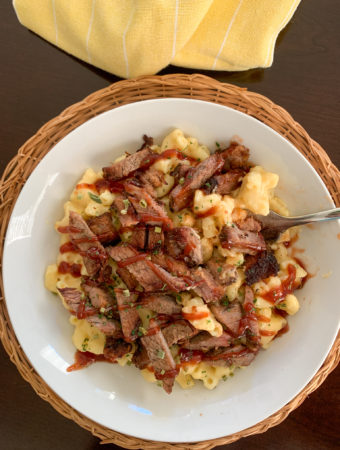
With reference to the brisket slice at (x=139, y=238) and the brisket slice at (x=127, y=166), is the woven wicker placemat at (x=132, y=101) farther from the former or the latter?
the brisket slice at (x=139, y=238)

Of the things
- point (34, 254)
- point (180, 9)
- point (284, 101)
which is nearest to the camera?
point (180, 9)

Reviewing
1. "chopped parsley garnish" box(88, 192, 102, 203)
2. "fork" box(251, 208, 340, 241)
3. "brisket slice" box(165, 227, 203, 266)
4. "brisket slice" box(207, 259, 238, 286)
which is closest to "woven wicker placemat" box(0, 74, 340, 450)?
"fork" box(251, 208, 340, 241)

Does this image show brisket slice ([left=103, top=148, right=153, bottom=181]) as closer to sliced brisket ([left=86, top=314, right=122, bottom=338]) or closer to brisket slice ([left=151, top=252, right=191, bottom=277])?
brisket slice ([left=151, top=252, right=191, bottom=277])

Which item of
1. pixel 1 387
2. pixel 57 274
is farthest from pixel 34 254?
pixel 1 387

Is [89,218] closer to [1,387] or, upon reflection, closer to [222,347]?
[222,347]

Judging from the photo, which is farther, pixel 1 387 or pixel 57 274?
pixel 1 387

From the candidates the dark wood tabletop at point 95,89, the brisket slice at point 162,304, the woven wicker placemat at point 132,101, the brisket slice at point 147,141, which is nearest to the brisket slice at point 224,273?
the brisket slice at point 162,304

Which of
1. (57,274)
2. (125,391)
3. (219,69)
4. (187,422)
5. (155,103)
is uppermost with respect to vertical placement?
(219,69)
